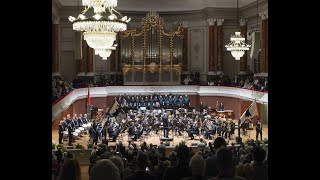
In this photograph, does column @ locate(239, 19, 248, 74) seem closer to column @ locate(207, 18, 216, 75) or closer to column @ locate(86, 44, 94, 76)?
column @ locate(207, 18, 216, 75)

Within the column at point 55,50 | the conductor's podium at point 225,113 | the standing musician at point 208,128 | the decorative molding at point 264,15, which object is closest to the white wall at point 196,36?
the column at point 55,50

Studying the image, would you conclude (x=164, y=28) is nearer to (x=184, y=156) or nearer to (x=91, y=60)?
(x=91, y=60)

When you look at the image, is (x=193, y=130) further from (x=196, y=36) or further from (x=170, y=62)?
(x=196, y=36)

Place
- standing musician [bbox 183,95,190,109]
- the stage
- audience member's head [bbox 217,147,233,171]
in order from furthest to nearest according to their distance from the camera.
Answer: standing musician [bbox 183,95,190,109]
the stage
audience member's head [bbox 217,147,233,171]

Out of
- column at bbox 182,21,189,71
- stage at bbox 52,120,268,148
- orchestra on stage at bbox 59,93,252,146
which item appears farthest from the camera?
column at bbox 182,21,189,71

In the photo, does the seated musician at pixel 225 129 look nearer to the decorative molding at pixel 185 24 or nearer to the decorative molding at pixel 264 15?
the decorative molding at pixel 264 15

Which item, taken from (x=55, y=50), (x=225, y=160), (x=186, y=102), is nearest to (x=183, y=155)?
(x=225, y=160)

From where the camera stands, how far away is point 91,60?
1101 inches

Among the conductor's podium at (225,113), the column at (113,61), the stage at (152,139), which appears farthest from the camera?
the column at (113,61)

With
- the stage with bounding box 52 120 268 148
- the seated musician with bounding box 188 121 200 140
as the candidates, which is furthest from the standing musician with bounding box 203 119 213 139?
the seated musician with bounding box 188 121 200 140

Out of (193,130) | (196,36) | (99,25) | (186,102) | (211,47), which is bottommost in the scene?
(193,130)
